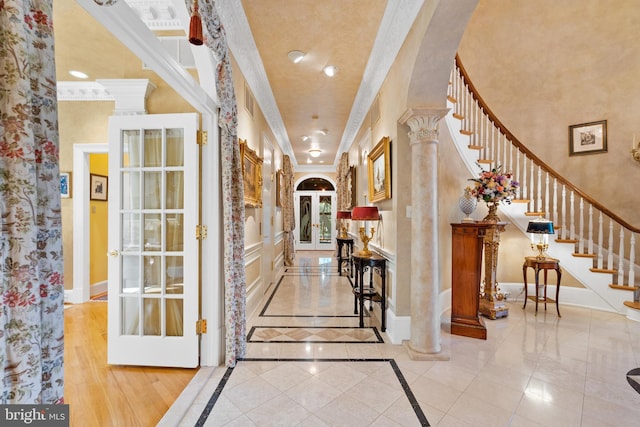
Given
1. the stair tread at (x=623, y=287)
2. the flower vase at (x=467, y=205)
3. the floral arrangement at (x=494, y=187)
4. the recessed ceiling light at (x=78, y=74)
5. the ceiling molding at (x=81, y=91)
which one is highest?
the recessed ceiling light at (x=78, y=74)

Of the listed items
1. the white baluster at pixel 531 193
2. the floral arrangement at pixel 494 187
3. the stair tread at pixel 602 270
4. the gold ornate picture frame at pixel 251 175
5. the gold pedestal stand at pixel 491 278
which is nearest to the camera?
the gold ornate picture frame at pixel 251 175

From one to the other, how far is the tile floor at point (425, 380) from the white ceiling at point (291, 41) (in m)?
2.30

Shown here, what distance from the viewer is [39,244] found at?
81 centimetres

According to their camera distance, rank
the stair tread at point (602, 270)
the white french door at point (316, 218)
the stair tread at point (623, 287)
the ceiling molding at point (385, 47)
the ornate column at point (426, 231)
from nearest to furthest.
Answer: the ceiling molding at point (385, 47) → the ornate column at point (426, 231) → the stair tread at point (623, 287) → the stair tread at point (602, 270) → the white french door at point (316, 218)

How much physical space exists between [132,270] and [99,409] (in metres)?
1.01

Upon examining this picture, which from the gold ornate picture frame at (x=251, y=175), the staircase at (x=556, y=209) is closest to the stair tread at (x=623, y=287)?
the staircase at (x=556, y=209)

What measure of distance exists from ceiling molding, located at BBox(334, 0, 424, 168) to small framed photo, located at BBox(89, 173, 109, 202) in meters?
4.44

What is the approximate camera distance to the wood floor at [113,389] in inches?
75.3

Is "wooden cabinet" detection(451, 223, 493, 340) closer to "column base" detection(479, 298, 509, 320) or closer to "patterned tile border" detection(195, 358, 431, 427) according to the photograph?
"column base" detection(479, 298, 509, 320)

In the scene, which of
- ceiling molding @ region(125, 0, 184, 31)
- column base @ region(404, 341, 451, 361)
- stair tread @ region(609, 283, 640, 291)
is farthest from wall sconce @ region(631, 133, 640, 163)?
ceiling molding @ region(125, 0, 184, 31)

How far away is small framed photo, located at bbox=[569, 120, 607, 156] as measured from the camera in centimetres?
483

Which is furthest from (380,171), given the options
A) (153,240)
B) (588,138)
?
(588,138)

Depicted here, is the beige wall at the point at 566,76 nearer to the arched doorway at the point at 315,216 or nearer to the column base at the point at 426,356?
the column base at the point at 426,356

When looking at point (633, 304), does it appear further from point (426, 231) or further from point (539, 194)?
point (426, 231)
